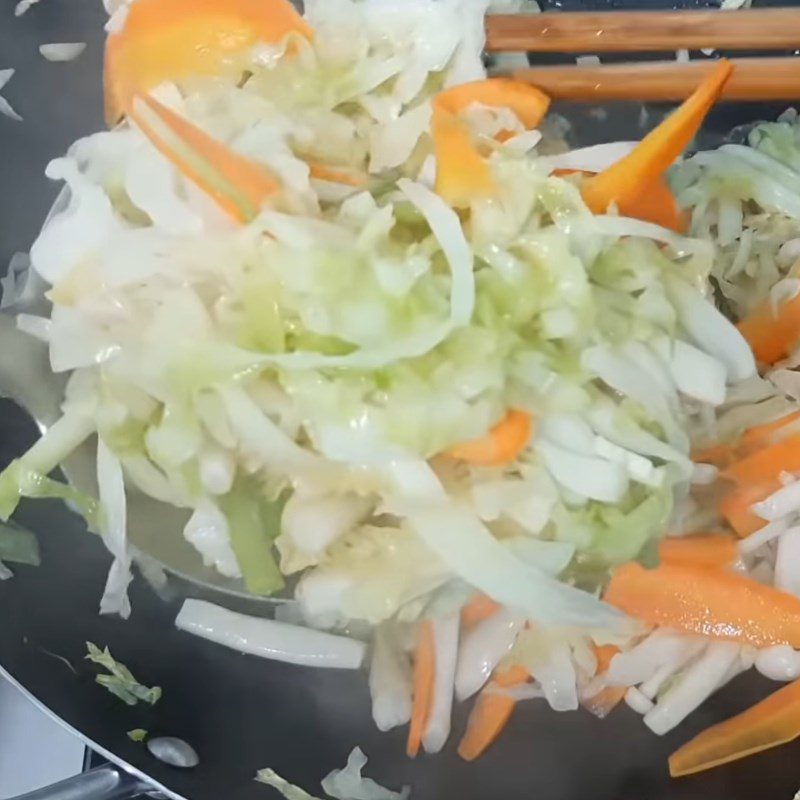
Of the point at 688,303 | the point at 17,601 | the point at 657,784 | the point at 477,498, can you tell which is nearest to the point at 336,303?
the point at 477,498

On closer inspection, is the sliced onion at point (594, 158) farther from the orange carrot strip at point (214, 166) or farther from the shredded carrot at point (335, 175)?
the orange carrot strip at point (214, 166)

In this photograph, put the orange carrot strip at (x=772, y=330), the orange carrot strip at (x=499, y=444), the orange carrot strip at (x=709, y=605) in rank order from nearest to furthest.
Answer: the orange carrot strip at (x=499, y=444)
the orange carrot strip at (x=709, y=605)
the orange carrot strip at (x=772, y=330)

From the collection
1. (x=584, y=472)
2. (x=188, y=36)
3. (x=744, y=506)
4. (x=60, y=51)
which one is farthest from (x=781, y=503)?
(x=60, y=51)

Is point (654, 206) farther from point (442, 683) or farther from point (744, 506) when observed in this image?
point (442, 683)

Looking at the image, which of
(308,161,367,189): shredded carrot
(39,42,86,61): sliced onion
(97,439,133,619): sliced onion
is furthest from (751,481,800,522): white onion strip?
(39,42,86,61): sliced onion

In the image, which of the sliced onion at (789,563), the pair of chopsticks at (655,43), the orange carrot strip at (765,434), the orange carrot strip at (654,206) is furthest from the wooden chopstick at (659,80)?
the sliced onion at (789,563)

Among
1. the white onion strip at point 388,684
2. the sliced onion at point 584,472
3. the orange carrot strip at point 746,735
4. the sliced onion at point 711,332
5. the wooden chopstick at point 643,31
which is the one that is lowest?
the orange carrot strip at point 746,735

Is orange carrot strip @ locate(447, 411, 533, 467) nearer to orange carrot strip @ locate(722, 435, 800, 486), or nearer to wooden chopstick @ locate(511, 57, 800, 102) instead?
orange carrot strip @ locate(722, 435, 800, 486)
